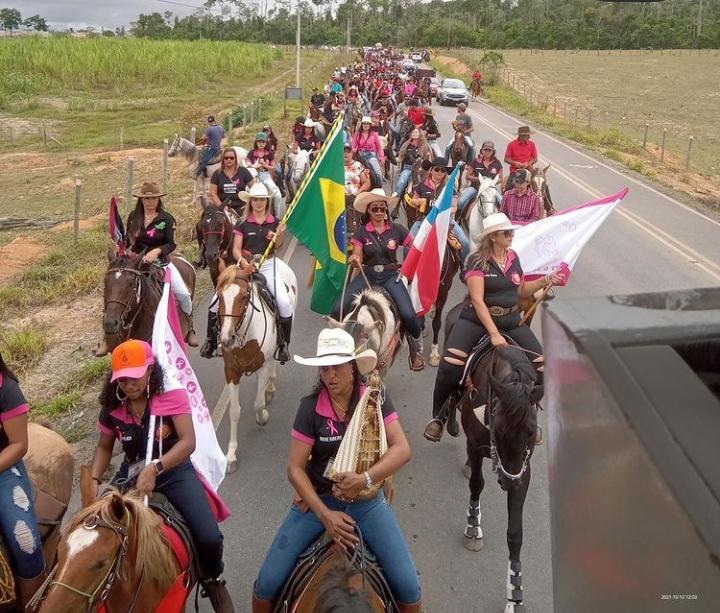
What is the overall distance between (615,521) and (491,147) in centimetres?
1156

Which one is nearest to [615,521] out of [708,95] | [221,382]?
[221,382]

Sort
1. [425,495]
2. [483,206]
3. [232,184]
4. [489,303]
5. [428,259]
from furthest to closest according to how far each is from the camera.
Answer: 1. [232,184]
2. [483,206]
3. [428,259]
4. [425,495]
5. [489,303]

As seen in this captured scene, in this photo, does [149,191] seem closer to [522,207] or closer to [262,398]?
[262,398]

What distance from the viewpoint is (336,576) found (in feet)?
11.2

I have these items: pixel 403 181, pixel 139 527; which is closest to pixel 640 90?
pixel 403 181

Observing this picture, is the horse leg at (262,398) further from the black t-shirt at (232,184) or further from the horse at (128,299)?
the black t-shirt at (232,184)

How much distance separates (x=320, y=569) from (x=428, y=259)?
4.79m

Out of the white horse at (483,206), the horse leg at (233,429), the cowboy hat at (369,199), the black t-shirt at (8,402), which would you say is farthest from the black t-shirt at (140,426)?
the white horse at (483,206)

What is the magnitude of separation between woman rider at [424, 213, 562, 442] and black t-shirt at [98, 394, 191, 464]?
8.85 ft

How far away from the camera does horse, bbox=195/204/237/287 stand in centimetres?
934

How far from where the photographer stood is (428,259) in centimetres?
780

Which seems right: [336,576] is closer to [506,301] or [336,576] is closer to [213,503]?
[213,503]

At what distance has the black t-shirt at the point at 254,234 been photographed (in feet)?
26.5

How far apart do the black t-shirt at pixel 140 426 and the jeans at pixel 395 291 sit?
3.49 m
